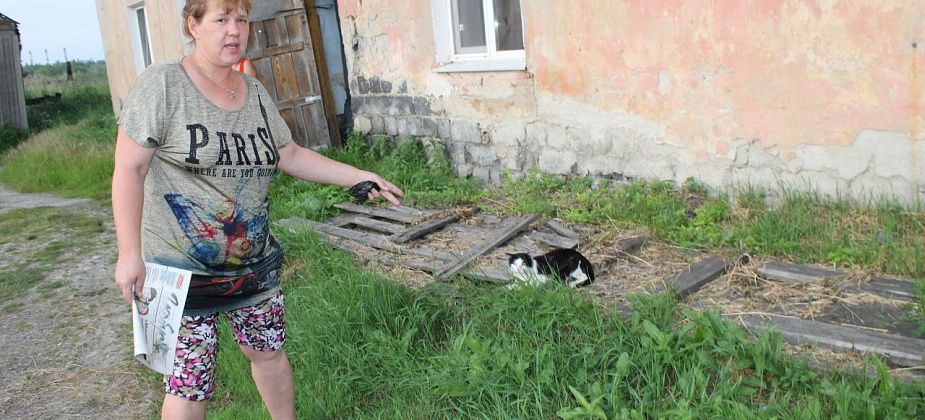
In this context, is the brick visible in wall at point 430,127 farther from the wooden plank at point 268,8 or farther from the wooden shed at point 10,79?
the wooden shed at point 10,79

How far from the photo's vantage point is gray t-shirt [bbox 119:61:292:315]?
8.23ft

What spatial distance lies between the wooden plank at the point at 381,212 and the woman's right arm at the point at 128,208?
3490 millimetres

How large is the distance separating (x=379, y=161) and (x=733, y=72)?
3897mm

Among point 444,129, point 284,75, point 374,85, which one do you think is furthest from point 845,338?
point 284,75

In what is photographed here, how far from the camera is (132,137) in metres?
2.43

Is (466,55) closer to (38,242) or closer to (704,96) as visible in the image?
(704,96)

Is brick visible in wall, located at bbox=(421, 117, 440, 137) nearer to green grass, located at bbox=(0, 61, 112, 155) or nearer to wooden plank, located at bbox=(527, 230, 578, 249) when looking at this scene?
wooden plank, located at bbox=(527, 230, 578, 249)

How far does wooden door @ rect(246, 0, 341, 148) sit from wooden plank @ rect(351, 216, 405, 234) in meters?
3.36

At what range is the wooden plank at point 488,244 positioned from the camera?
4547mm

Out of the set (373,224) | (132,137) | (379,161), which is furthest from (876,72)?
(379,161)

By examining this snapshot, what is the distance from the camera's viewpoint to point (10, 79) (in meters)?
17.8

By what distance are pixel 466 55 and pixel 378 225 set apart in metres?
2.11

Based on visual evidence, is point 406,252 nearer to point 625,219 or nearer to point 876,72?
point 625,219

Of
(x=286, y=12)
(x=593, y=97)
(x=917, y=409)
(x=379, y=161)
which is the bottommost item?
(x=917, y=409)
